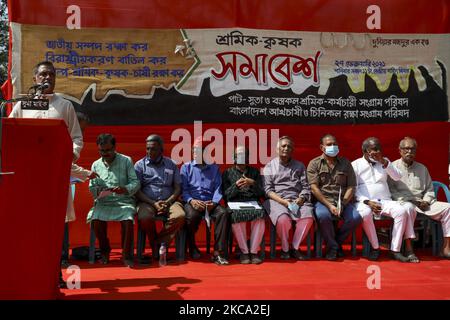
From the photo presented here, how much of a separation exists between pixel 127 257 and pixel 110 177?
81 centimetres

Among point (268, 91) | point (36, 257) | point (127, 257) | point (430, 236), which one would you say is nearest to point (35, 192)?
point (36, 257)

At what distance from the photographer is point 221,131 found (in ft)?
18.0

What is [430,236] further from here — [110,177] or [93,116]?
[93,116]

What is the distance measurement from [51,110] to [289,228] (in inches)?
101

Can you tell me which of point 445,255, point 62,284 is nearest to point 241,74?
point 445,255

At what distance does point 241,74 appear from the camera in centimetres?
559

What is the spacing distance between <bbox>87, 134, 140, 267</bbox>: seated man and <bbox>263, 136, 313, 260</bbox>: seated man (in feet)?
4.65

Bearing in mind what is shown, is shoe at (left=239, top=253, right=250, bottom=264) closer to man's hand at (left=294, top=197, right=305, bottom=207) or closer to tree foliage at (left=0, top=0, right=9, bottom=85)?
man's hand at (left=294, top=197, right=305, bottom=207)

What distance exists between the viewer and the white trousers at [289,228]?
4.79 m

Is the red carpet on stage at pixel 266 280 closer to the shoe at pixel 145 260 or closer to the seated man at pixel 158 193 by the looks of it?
the shoe at pixel 145 260

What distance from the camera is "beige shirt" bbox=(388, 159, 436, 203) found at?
519 cm

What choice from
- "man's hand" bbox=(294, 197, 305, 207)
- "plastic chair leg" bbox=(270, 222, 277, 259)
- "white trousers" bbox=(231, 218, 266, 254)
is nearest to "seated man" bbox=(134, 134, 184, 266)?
"white trousers" bbox=(231, 218, 266, 254)

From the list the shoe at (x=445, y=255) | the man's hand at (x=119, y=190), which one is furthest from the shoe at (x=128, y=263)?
the shoe at (x=445, y=255)

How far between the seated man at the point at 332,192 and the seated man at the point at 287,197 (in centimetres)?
12
